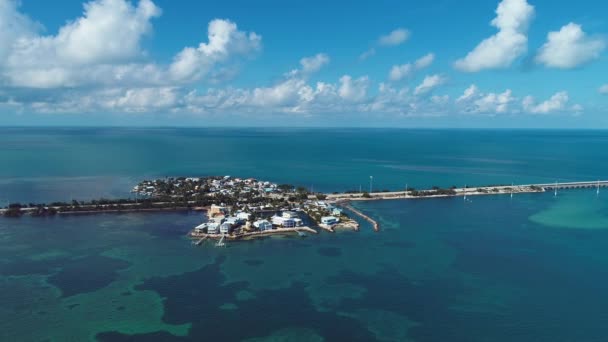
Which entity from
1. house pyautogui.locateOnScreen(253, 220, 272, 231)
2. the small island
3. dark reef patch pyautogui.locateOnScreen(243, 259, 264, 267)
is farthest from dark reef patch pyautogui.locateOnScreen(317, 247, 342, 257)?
house pyautogui.locateOnScreen(253, 220, 272, 231)

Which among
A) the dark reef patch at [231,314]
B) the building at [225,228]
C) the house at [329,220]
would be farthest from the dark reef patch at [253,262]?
the house at [329,220]

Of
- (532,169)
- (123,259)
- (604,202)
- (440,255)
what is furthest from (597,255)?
(532,169)

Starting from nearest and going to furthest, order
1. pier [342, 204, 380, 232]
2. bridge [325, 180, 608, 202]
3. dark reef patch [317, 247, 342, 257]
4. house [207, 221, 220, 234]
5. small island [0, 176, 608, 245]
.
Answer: dark reef patch [317, 247, 342, 257]
house [207, 221, 220, 234]
small island [0, 176, 608, 245]
pier [342, 204, 380, 232]
bridge [325, 180, 608, 202]

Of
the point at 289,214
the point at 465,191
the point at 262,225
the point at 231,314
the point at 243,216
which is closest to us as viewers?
the point at 231,314

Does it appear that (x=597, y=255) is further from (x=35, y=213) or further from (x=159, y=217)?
(x=35, y=213)

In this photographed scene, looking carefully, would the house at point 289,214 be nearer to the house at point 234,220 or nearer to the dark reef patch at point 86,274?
the house at point 234,220

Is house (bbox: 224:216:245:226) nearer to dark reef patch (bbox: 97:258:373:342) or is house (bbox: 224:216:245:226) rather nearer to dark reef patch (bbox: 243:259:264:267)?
dark reef patch (bbox: 243:259:264:267)

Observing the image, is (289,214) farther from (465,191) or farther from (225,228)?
(465,191)

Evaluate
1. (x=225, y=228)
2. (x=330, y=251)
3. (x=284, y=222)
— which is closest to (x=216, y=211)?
(x=225, y=228)

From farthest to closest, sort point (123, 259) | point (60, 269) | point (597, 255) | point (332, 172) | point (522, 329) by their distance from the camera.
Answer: point (332, 172)
point (597, 255)
point (123, 259)
point (60, 269)
point (522, 329)
